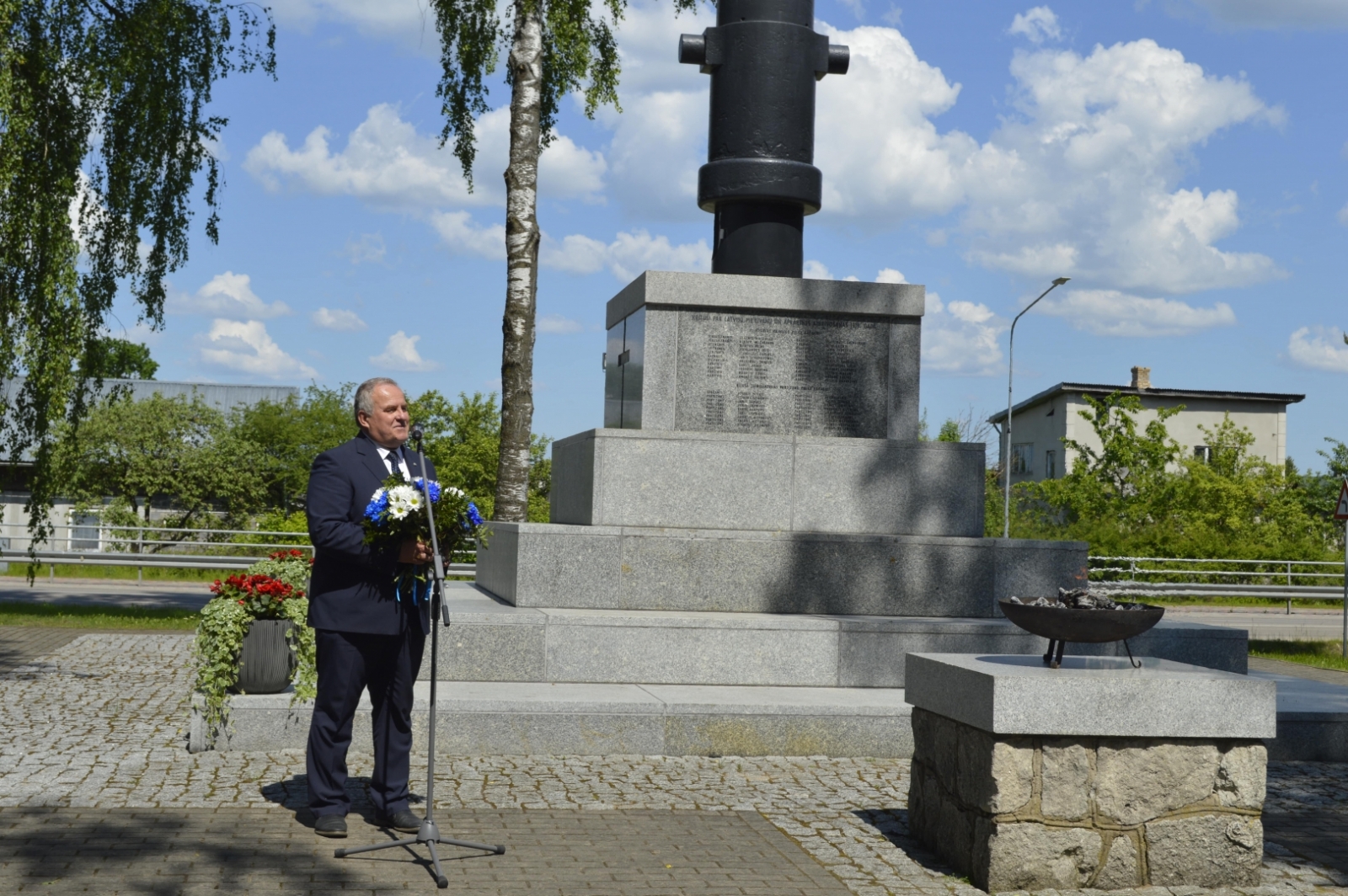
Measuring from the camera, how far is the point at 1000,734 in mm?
5586

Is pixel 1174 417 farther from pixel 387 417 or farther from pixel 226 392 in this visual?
pixel 387 417

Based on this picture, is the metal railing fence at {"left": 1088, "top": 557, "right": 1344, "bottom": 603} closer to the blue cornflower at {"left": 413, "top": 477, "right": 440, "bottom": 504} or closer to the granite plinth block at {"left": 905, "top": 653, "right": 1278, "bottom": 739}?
the granite plinth block at {"left": 905, "top": 653, "right": 1278, "bottom": 739}

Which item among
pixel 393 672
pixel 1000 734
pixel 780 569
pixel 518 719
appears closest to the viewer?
pixel 1000 734

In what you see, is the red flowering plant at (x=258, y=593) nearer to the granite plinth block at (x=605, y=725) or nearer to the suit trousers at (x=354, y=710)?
the granite plinth block at (x=605, y=725)

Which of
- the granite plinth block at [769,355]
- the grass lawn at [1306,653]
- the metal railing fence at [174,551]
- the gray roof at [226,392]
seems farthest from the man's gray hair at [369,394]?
the gray roof at [226,392]

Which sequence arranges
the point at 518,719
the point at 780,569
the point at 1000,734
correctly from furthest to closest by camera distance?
the point at 780,569, the point at 518,719, the point at 1000,734

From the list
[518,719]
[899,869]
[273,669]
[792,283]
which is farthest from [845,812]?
[792,283]

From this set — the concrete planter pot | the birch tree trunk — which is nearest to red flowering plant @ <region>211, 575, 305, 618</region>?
the concrete planter pot

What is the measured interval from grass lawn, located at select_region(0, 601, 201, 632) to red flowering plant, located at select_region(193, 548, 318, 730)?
8.65 metres

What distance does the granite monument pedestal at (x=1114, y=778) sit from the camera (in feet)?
18.4

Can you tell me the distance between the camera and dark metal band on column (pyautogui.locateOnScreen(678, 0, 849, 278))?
1100 cm

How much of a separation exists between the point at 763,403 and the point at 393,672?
192 inches

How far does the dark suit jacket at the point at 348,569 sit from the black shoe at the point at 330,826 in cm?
86

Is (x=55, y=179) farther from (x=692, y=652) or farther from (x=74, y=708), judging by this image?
(x=692, y=652)
